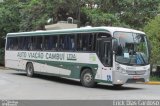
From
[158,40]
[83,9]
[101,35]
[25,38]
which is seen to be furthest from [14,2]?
[101,35]

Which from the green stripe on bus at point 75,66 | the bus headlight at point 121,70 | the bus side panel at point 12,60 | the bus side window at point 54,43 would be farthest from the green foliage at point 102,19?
the bus headlight at point 121,70

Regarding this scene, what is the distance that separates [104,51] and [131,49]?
1.30 metres

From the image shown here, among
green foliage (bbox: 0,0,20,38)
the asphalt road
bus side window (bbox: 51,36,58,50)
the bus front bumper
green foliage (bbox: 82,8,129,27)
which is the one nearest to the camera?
the asphalt road

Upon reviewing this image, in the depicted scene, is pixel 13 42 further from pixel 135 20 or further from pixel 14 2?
pixel 14 2

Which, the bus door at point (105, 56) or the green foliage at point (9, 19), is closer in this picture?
the bus door at point (105, 56)

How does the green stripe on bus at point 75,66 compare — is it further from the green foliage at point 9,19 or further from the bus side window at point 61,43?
the green foliage at point 9,19

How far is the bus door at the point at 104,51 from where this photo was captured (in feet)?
67.2

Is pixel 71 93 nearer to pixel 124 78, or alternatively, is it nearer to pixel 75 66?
pixel 124 78

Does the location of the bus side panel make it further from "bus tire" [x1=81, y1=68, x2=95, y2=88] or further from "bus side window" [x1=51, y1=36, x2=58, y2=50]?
"bus tire" [x1=81, y1=68, x2=95, y2=88]

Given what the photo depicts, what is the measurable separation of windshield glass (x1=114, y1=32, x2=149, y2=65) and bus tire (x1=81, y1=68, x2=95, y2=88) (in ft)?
6.62

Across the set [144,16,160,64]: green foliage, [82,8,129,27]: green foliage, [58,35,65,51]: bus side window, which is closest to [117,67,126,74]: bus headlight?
[58,35,65,51]: bus side window

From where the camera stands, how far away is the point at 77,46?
894 inches

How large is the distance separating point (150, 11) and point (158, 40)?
8515mm

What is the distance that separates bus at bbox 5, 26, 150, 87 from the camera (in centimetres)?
2038
